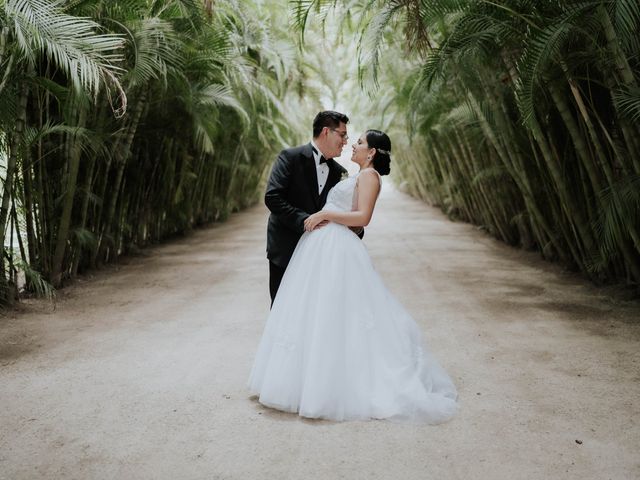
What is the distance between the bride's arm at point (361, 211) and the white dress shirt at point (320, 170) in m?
0.28

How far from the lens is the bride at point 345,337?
276cm

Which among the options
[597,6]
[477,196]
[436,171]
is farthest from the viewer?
[436,171]

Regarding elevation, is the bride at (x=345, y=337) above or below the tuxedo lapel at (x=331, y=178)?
below

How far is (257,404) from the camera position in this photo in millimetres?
2955

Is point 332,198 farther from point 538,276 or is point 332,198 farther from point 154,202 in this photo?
point 154,202

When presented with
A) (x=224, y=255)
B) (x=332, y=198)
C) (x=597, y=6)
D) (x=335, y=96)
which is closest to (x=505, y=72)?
(x=597, y=6)

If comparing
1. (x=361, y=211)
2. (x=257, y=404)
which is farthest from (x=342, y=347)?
(x=361, y=211)

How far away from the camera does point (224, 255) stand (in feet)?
A: 28.0

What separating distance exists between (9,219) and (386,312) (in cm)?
404

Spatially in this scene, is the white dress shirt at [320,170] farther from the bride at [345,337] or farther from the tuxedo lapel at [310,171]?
the bride at [345,337]

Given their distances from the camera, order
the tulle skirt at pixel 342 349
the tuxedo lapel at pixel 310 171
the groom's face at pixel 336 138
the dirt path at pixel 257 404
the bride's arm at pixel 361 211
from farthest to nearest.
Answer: the tuxedo lapel at pixel 310 171
the groom's face at pixel 336 138
the bride's arm at pixel 361 211
the tulle skirt at pixel 342 349
the dirt path at pixel 257 404

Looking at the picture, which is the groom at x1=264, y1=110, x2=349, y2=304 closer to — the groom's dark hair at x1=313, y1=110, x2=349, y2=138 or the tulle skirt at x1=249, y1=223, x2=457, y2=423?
the groom's dark hair at x1=313, y1=110, x2=349, y2=138

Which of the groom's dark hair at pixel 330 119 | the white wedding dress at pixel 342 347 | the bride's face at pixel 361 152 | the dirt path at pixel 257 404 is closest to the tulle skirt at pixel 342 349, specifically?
the white wedding dress at pixel 342 347

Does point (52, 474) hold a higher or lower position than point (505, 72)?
lower
